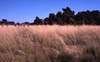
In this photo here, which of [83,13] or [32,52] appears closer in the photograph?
[32,52]

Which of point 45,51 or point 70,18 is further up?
point 70,18

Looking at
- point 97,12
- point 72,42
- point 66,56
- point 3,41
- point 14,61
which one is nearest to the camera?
point 14,61

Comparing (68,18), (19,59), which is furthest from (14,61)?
(68,18)

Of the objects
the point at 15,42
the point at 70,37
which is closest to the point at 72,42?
the point at 70,37

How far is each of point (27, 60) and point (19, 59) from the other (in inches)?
8.0

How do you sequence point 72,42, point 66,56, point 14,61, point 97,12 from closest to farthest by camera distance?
point 14,61 < point 66,56 < point 72,42 < point 97,12

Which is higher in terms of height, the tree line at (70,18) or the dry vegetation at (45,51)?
the tree line at (70,18)

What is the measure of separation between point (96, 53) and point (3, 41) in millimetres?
3004

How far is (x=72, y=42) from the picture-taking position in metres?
10.2

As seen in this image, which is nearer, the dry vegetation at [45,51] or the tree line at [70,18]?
the dry vegetation at [45,51]

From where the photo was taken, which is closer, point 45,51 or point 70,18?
point 45,51

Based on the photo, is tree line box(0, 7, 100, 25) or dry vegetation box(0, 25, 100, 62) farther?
tree line box(0, 7, 100, 25)

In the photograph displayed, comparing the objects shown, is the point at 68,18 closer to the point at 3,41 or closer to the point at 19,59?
the point at 3,41

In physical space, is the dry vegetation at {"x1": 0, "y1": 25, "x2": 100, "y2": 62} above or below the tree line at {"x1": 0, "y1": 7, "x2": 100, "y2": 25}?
below
